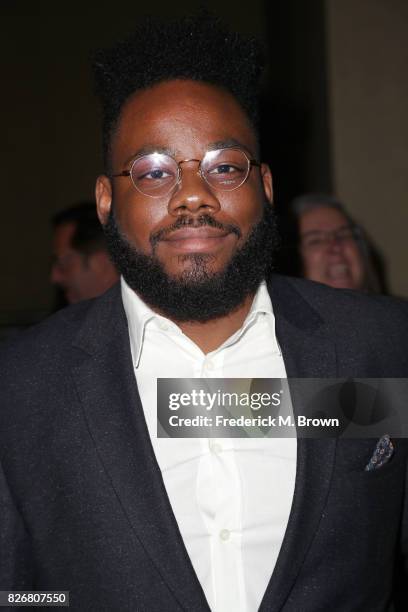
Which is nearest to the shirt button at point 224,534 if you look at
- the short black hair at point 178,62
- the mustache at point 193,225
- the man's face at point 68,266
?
the mustache at point 193,225

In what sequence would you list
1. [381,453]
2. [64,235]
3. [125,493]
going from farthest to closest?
[64,235], [381,453], [125,493]

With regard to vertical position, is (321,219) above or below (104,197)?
above

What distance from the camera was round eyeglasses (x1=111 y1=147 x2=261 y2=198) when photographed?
1.20m

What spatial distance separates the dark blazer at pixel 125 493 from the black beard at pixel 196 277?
11 centimetres

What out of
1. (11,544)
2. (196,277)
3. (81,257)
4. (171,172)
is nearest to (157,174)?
(171,172)

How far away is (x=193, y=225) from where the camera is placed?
117 cm

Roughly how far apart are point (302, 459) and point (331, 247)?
146 cm

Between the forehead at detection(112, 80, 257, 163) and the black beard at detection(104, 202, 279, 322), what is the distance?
142mm

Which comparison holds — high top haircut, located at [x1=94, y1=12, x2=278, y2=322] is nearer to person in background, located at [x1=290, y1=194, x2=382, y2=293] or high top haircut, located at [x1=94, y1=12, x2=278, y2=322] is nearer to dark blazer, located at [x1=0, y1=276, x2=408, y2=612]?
dark blazer, located at [x1=0, y1=276, x2=408, y2=612]

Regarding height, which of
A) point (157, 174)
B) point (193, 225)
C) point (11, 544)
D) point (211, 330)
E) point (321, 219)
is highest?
point (321, 219)

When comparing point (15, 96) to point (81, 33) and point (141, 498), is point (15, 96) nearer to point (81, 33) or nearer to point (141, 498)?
point (81, 33)

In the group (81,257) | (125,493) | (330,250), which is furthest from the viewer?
(81,257)

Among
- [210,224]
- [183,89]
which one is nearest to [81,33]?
[183,89]

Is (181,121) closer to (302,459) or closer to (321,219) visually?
(302,459)
